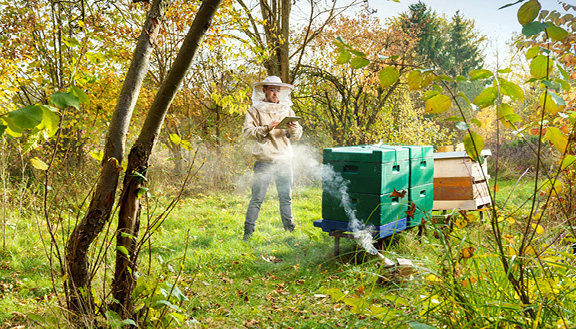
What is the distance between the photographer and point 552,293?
1413 mm

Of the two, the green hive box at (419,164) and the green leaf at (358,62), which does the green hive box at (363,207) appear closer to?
the green hive box at (419,164)

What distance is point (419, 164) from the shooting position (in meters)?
3.84

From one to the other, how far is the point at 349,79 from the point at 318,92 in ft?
2.46

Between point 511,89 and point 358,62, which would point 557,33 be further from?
point 358,62

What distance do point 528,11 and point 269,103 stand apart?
11.6 ft

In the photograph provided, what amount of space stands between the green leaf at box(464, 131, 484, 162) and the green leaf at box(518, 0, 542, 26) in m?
0.34

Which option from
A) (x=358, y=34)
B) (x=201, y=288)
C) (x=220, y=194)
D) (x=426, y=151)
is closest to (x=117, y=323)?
(x=201, y=288)

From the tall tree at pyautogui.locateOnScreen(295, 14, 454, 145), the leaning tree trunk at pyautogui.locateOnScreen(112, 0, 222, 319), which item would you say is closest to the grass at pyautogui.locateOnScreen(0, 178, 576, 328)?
the leaning tree trunk at pyautogui.locateOnScreen(112, 0, 222, 319)

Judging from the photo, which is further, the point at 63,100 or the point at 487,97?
the point at 487,97

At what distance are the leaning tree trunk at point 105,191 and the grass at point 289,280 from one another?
0.15 meters

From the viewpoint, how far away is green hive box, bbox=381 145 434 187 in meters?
3.71

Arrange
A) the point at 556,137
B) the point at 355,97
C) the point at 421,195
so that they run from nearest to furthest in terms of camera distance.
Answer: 1. the point at 556,137
2. the point at 421,195
3. the point at 355,97

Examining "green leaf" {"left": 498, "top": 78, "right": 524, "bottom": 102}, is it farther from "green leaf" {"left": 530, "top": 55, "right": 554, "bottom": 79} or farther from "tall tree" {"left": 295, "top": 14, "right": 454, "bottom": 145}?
"tall tree" {"left": 295, "top": 14, "right": 454, "bottom": 145}

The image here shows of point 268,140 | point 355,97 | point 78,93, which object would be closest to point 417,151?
point 268,140
